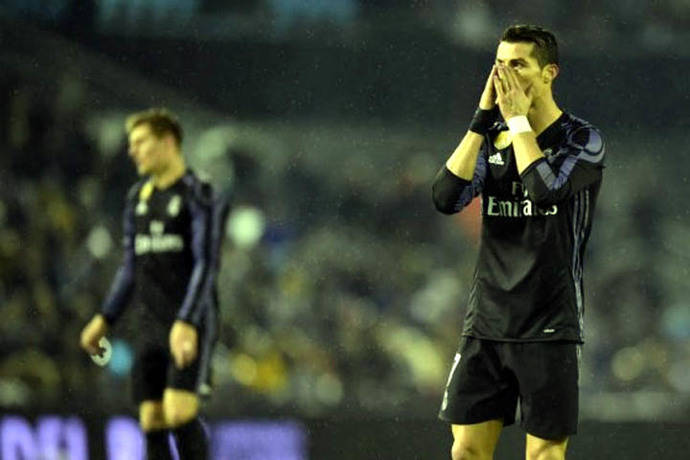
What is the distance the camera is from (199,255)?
5879 mm

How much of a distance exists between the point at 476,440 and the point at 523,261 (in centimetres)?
51

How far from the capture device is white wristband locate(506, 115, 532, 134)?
12.3 ft

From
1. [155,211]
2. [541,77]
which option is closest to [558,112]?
[541,77]

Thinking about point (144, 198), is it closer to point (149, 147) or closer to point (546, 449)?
point (149, 147)

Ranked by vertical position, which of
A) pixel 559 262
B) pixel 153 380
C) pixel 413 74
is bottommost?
pixel 153 380

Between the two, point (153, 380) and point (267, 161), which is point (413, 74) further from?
point (153, 380)

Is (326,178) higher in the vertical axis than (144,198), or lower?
higher

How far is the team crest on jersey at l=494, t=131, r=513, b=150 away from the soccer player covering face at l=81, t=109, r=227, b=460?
2093 millimetres

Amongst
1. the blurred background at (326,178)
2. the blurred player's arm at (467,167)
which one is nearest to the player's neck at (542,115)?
the blurred player's arm at (467,167)

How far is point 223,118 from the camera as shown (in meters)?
9.00

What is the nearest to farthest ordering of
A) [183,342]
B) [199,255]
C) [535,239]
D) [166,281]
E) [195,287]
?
[535,239]
[183,342]
[195,287]
[199,255]
[166,281]

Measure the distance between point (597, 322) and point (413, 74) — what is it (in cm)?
199

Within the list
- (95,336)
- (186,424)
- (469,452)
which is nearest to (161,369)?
(186,424)

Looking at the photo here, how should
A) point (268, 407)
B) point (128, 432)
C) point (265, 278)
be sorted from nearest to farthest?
point (128, 432)
point (268, 407)
point (265, 278)
